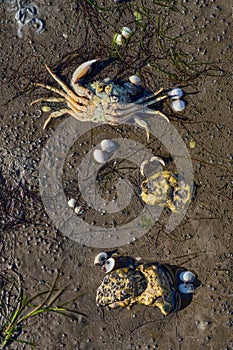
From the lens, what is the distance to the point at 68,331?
199 inches

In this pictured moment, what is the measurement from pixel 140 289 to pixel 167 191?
44.7 inches

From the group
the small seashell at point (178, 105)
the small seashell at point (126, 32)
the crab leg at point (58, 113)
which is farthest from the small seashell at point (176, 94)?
the crab leg at point (58, 113)

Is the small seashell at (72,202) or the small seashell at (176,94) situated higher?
the small seashell at (176,94)

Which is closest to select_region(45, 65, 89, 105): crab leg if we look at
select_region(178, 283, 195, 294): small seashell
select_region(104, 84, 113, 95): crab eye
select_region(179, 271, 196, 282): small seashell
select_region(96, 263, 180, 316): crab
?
select_region(104, 84, 113, 95): crab eye

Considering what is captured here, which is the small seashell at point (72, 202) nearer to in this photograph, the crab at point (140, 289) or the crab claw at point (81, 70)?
the crab at point (140, 289)

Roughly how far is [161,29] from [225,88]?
1.02 meters

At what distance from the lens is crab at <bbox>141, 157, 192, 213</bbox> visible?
4934 mm

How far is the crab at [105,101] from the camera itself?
492 cm

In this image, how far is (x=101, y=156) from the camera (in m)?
5.04

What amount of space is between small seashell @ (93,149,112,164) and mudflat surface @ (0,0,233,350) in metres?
0.16

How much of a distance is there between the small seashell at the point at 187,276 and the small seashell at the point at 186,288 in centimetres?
6

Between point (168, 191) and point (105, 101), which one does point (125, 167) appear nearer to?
point (168, 191)

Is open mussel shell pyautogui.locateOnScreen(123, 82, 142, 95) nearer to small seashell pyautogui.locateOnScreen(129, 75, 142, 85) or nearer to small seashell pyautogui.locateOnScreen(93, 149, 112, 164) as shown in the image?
small seashell pyautogui.locateOnScreen(129, 75, 142, 85)

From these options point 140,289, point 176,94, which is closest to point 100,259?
point 140,289
